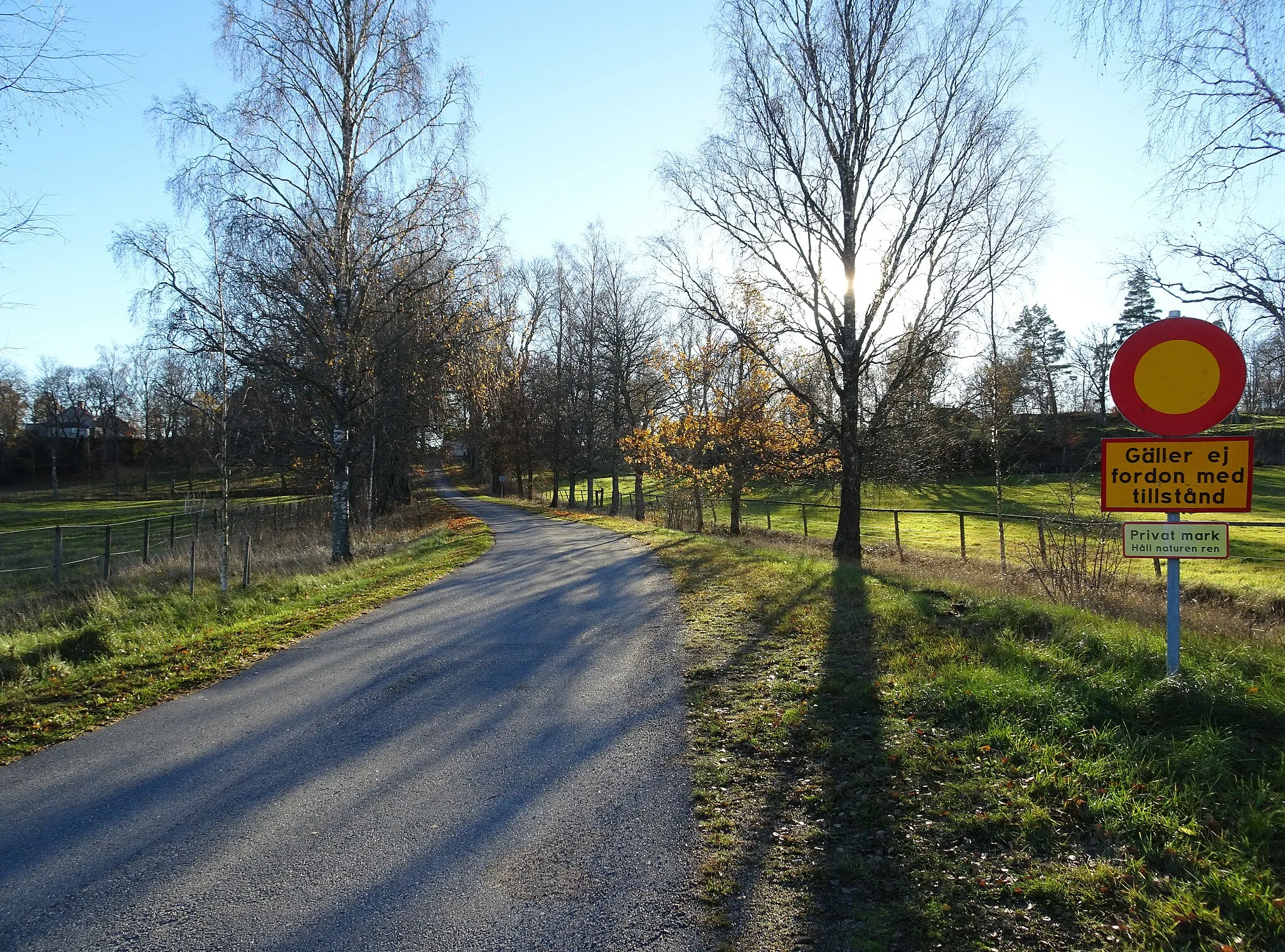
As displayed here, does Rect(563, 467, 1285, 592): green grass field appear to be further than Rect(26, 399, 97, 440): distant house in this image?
No

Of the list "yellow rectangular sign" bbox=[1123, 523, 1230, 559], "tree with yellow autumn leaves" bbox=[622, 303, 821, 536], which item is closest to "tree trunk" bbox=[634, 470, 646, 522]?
"tree with yellow autumn leaves" bbox=[622, 303, 821, 536]

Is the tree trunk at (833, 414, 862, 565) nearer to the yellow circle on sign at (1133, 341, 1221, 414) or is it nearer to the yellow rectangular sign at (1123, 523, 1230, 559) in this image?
the yellow rectangular sign at (1123, 523, 1230, 559)

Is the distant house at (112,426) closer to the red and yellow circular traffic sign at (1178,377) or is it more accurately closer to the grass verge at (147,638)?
the grass verge at (147,638)

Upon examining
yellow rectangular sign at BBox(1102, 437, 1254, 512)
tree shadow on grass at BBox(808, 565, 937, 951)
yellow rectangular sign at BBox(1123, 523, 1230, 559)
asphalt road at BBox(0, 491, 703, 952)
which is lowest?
asphalt road at BBox(0, 491, 703, 952)

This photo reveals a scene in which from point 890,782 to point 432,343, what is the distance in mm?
13371

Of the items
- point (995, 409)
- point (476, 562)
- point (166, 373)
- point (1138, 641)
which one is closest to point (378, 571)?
point (476, 562)

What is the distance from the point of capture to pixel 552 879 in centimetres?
329

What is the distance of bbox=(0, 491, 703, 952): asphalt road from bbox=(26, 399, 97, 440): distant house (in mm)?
77029

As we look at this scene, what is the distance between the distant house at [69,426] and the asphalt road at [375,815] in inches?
3033

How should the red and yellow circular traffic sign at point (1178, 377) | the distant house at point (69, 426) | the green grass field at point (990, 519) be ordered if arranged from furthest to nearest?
the distant house at point (69, 426), the green grass field at point (990, 519), the red and yellow circular traffic sign at point (1178, 377)

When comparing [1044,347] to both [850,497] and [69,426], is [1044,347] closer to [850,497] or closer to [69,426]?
[850,497]

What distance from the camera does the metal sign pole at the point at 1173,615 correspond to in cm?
469

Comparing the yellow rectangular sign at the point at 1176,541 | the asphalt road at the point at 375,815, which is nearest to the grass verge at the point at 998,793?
the asphalt road at the point at 375,815

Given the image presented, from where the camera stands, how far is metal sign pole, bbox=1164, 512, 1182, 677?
15.4 feet
